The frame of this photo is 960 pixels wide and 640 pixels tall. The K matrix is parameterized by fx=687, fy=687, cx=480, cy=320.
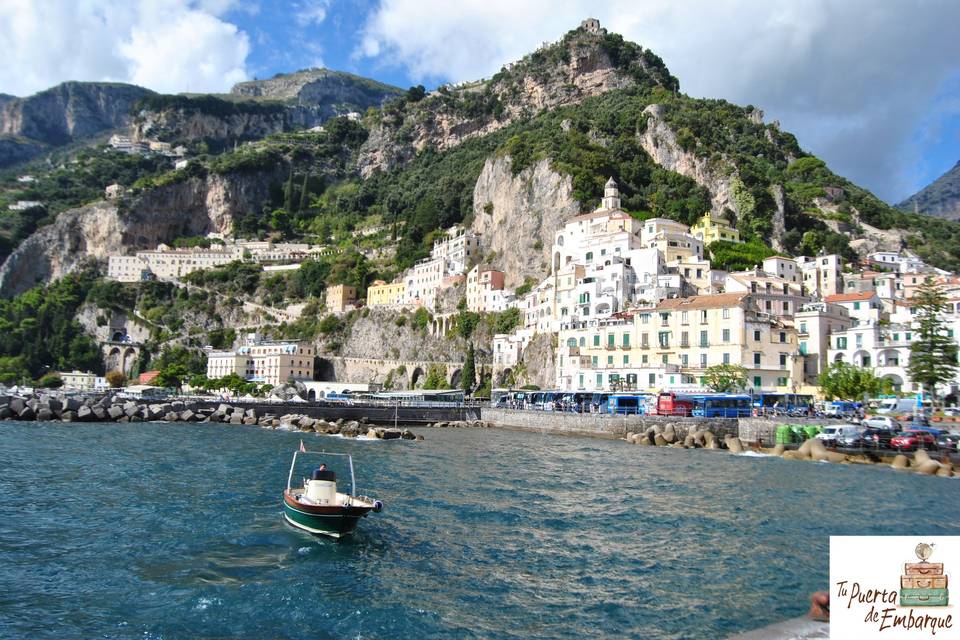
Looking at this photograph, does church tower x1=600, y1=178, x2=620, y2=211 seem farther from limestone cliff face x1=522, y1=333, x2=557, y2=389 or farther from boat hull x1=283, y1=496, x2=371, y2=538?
boat hull x1=283, y1=496, x2=371, y2=538

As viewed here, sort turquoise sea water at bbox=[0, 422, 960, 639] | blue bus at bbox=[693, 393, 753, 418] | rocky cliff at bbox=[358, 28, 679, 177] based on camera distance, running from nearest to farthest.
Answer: turquoise sea water at bbox=[0, 422, 960, 639]
blue bus at bbox=[693, 393, 753, 418]
rocky cliff at bbox=[358, 28, 679, 177]

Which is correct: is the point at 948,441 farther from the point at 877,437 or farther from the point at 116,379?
the point at 116,379

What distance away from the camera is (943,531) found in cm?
1995

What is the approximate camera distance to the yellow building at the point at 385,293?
9875 cm

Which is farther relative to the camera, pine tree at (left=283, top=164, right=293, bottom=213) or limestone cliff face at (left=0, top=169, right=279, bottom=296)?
pine tree at (left=283, top=164, right=293, bottom=213)

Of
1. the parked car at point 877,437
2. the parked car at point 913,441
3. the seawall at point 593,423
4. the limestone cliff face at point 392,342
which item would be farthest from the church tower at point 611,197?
the parked car at point 913,441

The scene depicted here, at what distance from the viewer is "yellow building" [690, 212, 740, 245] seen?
76225 mm

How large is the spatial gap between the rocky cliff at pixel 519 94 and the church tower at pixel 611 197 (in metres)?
49.1

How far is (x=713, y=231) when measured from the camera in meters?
76.6

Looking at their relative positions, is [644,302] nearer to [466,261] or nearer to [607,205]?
[607,205]

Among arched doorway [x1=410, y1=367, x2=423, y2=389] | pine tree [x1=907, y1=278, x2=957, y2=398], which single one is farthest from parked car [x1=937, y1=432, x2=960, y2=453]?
arched doorway [x1=410, y1=367, x2=423, y2=389]

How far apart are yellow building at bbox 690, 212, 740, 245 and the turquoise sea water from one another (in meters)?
46.4

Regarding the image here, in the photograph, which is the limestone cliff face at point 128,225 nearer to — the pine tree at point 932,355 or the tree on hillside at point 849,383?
the tree on hillside at point 849,383

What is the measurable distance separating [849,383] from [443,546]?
38.1m
